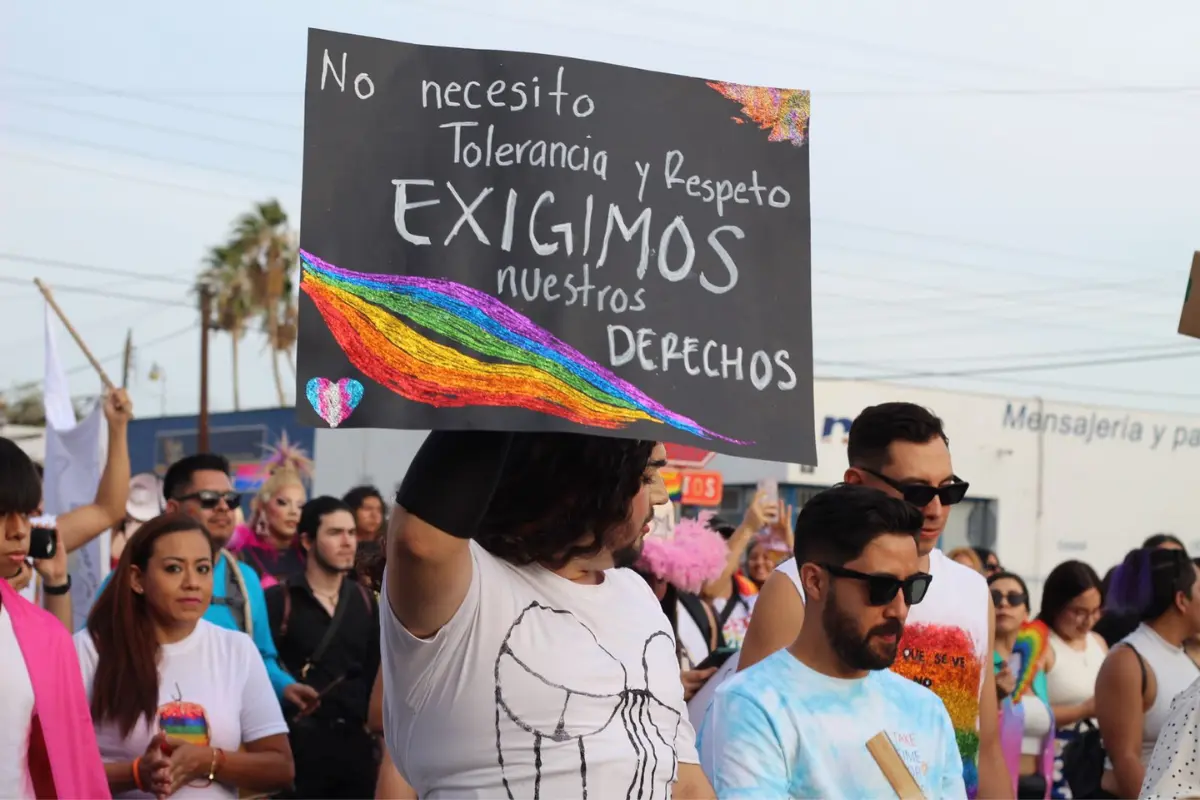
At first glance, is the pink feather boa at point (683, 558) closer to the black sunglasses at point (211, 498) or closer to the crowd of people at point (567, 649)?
the crowd of people at point (567, 649)

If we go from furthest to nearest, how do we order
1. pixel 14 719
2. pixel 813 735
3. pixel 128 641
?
pixel 128 641
pixel 14 719
pixel 813 735

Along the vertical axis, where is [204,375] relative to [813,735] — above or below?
above

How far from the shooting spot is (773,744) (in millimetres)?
3568

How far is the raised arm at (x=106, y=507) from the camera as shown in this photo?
5.52 metres

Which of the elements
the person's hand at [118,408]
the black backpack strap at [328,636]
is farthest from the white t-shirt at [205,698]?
the black backpack strap at [328,636]

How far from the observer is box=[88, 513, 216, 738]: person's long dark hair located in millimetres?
5016

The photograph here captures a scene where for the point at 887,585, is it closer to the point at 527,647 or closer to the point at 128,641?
the point at 527,647

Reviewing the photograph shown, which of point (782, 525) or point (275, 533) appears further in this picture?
point (782, 525)

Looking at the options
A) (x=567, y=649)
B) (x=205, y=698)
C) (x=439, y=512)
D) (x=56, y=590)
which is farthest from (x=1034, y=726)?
(x=439, y=512)

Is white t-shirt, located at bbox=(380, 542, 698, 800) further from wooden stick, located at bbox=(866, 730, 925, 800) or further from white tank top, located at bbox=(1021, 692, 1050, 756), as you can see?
white tank top, located at bbox=(1021, 692, 1050, 756)

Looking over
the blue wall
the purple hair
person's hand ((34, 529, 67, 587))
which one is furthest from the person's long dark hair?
the blue wall

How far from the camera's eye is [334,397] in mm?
2293

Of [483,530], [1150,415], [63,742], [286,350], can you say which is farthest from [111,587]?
[286,350]

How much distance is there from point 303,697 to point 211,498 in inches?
48.1
